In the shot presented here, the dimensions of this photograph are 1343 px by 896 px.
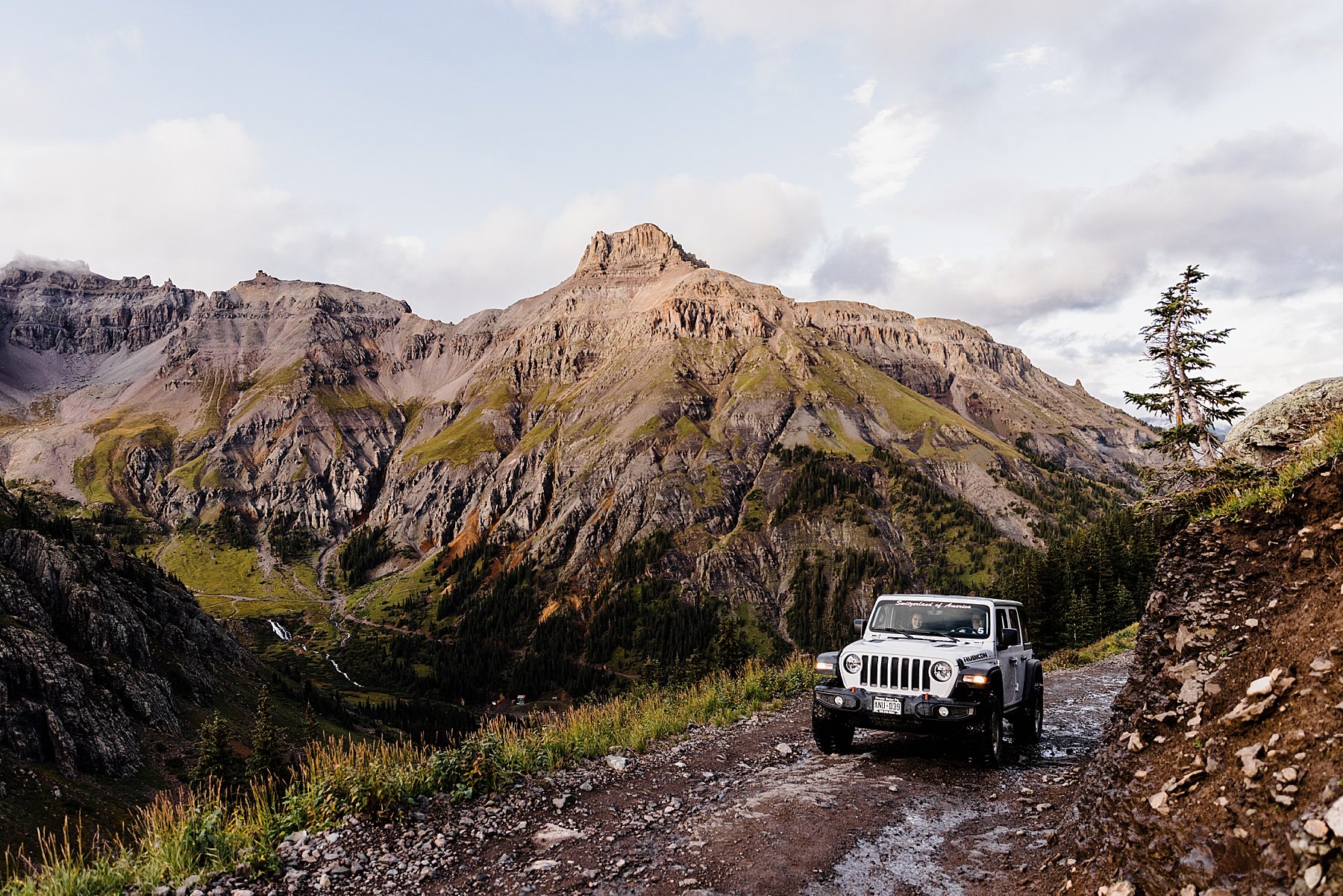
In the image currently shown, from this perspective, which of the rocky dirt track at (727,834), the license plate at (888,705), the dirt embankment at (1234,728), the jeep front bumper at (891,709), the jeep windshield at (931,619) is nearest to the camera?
the dirt embankment at (1234,728)

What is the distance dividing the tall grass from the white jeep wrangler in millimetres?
4537

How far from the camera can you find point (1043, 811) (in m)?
10.1

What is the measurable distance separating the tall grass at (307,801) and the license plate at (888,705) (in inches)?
201

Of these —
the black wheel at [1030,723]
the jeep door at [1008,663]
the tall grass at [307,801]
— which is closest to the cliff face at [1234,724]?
the jeep door at [1008,663]

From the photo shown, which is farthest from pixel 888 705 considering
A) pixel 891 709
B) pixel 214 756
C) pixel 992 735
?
pixel 214 756

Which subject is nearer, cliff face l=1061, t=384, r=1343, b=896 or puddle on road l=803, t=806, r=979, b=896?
cliff face l=1061, t=384, r=1343, b=896

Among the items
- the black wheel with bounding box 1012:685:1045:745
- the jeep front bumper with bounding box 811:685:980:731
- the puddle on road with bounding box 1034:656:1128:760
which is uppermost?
the jeep front bumper with bounding box 811:685:980:731

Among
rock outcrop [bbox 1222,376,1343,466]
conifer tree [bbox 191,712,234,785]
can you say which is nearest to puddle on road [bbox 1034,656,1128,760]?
rock outcrop [bbox 1222,376,1343,466]

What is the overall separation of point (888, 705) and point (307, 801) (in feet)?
32.8

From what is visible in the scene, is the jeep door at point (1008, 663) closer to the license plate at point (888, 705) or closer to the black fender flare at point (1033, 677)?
the black fender flare at point (1033, 677)

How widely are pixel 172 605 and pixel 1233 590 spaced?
15037 cm

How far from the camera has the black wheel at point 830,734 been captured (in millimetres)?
13977

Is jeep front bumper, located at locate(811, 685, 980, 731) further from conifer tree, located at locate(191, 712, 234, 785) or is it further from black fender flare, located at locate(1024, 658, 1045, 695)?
conifer tree, located at locate(191, 712, 234, 785)

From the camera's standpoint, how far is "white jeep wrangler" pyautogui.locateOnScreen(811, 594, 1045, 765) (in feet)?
40.7
